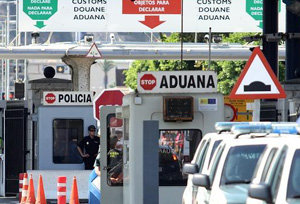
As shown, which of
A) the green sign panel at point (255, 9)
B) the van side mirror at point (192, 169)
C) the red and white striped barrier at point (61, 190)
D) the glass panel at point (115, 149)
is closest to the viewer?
the van side mirror at point (192, 169)

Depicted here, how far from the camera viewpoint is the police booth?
14992mm

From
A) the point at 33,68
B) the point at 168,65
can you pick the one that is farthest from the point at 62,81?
the point at 33,68

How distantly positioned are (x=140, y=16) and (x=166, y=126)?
71.3 feet

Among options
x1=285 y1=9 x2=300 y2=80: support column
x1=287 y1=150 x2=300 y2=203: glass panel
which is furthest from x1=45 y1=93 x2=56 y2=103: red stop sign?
x1=287 y1=150 x2=300 y2=203: glass panel

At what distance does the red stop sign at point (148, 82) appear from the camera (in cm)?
1524

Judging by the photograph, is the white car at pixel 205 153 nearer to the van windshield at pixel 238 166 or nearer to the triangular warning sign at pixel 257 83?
the van windshield at pixel 238 166

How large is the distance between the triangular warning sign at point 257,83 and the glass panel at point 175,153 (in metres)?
1.07

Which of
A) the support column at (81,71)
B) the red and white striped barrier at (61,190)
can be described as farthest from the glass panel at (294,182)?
the support column at (81,71)

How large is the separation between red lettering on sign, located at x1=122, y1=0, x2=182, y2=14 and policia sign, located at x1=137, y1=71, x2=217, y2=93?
68.7 ft

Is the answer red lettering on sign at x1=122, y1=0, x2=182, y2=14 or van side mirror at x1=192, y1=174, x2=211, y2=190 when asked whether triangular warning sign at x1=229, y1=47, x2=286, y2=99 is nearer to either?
van side mirror at x1=192, y1=174, x2=211, y2=190

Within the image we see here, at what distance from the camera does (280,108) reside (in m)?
23.1

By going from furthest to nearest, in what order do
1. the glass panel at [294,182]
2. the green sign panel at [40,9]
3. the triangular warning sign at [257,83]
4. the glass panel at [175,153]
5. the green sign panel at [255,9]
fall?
the green sign panel at [255,9]
the green sign panel at [40,9]
the glass panel at [175,153]
the triangular warning sign at [257,83]
the glass panel at [294,182]

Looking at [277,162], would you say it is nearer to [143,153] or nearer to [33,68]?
[143,153]

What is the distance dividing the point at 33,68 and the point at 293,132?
149082 mm
